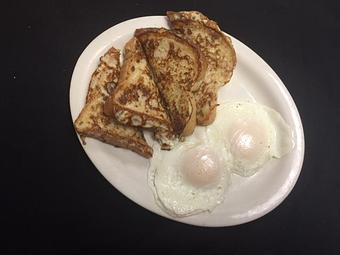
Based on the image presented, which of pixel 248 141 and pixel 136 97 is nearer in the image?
pixel 136 97

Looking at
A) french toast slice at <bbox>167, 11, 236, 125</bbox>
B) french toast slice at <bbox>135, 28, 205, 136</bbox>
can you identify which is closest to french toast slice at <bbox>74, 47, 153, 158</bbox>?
french toast slice at <bbox>135, 28, 205, 136</bbox>

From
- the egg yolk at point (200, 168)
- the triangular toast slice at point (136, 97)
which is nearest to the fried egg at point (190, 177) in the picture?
the egg yolk at point (200, 168)

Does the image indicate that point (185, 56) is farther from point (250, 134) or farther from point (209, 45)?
point (250, 134)

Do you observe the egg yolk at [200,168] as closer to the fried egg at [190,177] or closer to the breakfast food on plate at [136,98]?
the fried egg at [190,177]

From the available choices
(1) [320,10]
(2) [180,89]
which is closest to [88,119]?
(2) [180,89]

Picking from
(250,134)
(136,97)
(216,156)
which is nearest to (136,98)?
(136,97)
